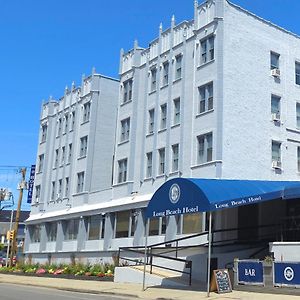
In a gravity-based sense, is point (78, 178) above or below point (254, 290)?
above

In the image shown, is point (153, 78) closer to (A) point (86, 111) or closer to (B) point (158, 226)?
(A) point (86, 111)

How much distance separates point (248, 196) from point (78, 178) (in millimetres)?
24467

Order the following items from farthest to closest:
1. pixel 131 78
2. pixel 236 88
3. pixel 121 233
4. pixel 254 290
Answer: pixel 131 78 < pixel 121 233 < pixel 236 88 < pixel 254 290

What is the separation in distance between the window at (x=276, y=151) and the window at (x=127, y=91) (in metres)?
11.5

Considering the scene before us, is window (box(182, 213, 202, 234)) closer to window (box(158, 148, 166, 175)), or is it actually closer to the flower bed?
window (box(158, 148, 166, 175))

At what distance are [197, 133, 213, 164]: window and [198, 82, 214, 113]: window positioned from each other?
163 cm

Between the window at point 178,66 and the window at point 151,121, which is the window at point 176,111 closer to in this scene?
the window at point 178,66

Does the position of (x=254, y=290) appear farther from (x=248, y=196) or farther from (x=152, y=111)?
(x=152, y=111)

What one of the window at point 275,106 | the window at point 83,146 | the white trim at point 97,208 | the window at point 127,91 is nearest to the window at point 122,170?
the white trim at point 97,208

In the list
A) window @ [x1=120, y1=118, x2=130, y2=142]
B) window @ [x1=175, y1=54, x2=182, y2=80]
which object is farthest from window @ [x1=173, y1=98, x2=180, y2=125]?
window @ [x1=120, y1=118, x2=130, y2=142]

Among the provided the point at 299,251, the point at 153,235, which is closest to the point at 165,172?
the point at 153,235

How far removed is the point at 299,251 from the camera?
1870 centimetres

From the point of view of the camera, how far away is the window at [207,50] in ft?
100

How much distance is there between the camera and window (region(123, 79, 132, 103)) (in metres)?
37.7
